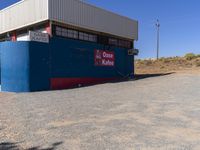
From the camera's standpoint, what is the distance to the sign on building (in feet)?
59.3

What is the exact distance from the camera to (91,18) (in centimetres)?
2362

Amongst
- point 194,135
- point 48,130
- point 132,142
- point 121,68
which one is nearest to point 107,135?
point 132,142

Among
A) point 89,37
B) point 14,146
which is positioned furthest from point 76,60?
point 14,146

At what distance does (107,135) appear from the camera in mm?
6898

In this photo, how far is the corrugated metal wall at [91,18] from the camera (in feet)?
67.2

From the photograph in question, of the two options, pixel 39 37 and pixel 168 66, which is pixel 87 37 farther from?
pixel 168 66

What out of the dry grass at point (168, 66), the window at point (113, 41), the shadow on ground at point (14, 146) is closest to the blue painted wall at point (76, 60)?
the window at point (113, 41)

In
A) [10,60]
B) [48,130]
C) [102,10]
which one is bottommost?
[48,130]

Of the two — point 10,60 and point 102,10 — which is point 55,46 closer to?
point 10,60

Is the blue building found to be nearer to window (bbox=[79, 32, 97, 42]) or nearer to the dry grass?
window (bbox=[79, 32, 97, 42])

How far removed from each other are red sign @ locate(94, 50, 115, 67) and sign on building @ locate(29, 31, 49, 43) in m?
6.30

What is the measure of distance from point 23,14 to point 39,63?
5865mm

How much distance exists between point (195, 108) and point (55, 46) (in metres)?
12.5

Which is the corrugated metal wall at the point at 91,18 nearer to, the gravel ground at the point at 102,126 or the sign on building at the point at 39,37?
the sign on building at the point at 39,37
